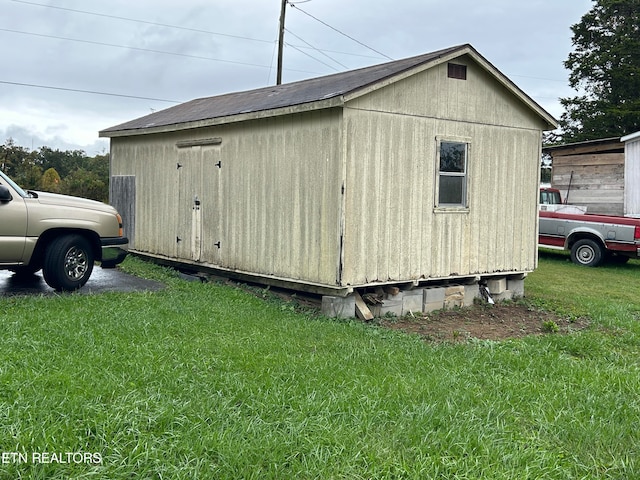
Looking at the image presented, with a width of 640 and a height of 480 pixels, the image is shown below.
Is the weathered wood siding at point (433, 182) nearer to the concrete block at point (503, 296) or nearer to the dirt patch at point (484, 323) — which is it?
the concrete block at point (503, 296)

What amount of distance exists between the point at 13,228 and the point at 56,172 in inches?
849

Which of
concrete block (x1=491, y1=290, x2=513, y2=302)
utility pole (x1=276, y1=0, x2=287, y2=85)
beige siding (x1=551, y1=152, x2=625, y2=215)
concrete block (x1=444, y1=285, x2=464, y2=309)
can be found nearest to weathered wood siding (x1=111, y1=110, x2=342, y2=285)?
concrete block (x1=444, y1=285, x2=464, y2=309)

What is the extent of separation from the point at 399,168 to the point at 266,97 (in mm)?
3037

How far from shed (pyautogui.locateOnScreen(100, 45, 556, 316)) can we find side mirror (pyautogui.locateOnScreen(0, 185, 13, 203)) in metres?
3.24

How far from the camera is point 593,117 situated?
97.8 feet

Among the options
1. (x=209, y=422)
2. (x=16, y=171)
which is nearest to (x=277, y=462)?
(x=209, y=422)

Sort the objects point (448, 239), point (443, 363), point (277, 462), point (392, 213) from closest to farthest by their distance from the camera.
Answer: point (277, 462), point (443, 363), point (392, 213), point (448, 239)

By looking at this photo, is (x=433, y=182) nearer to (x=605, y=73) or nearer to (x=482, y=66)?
(x=482, y=66)

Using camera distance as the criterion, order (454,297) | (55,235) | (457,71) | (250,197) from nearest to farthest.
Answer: (55,235) < (457,71) < (250,197) < (454,297)

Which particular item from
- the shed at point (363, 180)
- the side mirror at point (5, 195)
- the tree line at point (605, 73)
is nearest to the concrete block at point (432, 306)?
the shed at point (363, 180)

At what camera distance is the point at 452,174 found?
9.80 m

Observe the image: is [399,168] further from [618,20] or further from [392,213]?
[618,20]

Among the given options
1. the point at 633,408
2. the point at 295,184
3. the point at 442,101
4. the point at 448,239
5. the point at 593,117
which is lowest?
the point at 633,408

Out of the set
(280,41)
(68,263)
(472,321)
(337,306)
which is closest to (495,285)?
(472,321)
